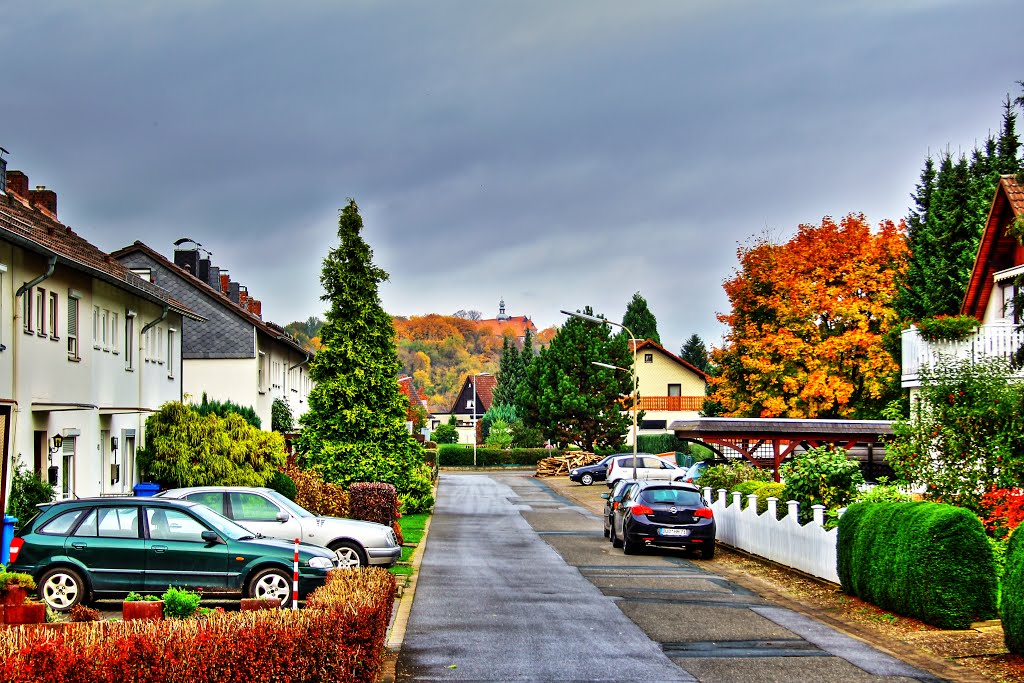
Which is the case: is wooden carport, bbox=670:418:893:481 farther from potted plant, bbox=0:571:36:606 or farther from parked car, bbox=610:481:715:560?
potted plant, bbox=0:571:36:606

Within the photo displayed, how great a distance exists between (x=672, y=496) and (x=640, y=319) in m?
75.8

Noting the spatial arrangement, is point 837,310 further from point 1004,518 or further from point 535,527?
point 1004,518

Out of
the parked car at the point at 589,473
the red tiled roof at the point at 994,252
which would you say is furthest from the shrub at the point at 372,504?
the parked car at the point at 589,473

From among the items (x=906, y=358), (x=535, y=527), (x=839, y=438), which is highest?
(x=906, y=358)

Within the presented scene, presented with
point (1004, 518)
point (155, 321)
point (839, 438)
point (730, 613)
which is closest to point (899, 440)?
point (1004, 518)

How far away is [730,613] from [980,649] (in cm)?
393

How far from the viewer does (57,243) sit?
77.2 feet

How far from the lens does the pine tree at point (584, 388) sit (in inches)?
2891

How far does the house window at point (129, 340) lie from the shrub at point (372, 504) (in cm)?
756

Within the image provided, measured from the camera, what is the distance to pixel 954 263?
121ft

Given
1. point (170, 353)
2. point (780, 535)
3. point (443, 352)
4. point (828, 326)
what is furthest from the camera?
point (443, 352)

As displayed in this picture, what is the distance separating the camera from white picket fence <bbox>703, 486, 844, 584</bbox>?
1859 cm

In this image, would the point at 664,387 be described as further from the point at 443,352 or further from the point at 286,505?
the point at 286,505

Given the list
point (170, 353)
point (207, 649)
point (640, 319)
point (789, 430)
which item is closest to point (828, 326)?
point (789, 430)
